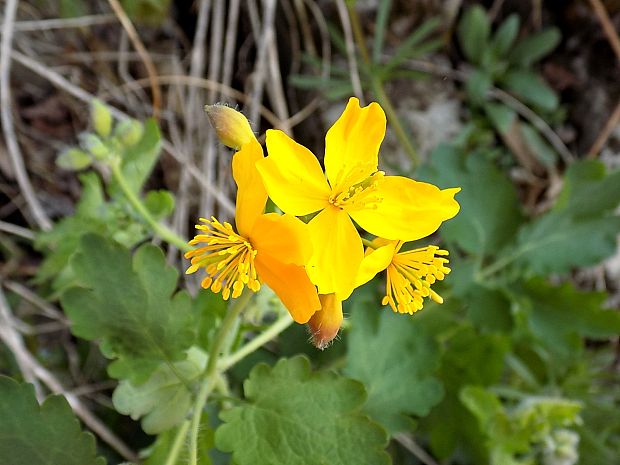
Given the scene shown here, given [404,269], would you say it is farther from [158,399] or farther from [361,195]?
[158,399]

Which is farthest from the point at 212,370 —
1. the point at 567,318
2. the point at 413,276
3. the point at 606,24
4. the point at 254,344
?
the point at 606,24

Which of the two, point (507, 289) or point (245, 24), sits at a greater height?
point (245, 24)

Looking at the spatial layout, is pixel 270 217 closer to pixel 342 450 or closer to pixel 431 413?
pixel 342 450

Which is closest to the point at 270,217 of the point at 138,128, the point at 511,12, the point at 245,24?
the point at 138,128

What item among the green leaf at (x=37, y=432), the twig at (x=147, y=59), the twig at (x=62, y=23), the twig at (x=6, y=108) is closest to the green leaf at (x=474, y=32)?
the twig at (x=147, y=59)

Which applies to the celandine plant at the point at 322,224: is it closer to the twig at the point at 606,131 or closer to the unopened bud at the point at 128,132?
the unopened bud at the point at 128,132

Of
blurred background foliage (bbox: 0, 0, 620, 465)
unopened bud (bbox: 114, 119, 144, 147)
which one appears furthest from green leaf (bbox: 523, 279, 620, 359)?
unopened bud (bbox: 114, 119, 144, 147)

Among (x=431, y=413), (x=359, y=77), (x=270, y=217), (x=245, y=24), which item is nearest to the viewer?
(x=270, y=217)

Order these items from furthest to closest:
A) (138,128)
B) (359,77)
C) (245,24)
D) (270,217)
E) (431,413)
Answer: (245,24)
(359,77)
(431,413)
(138,128)
(270,217)
